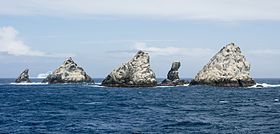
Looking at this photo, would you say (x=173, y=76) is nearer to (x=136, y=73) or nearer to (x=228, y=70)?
(x=136, y=73)

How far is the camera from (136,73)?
Result: 173 metres

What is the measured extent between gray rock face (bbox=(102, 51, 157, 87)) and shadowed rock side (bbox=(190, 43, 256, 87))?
20349 mm

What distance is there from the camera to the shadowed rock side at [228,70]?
175 m

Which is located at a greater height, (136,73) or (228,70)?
(228,70)

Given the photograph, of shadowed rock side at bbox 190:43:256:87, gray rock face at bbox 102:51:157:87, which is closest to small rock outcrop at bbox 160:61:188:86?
shadowed rock side at bbox 190:43:256:87

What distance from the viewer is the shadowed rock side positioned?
575ft

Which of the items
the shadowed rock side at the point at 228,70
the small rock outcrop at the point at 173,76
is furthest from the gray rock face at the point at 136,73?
the shadowed rock side at the point at 228,70

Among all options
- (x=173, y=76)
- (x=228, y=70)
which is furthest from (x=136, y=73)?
(x=228, y=70)

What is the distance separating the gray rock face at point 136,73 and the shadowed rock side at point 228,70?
20.3 m

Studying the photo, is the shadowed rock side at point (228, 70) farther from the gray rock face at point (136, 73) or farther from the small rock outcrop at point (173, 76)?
the gray rock face at point (136, 73)

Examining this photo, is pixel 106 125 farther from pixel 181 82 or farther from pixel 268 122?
pixel 181 82

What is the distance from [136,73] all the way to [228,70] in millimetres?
32691

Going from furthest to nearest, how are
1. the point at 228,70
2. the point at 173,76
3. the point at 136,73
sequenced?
the point at 173,76 < the point at 228,70 < the point at 136,73

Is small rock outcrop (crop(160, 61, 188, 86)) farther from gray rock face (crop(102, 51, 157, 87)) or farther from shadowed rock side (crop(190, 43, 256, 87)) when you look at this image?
gray rock face (crop(102, 51, 157, 87))
